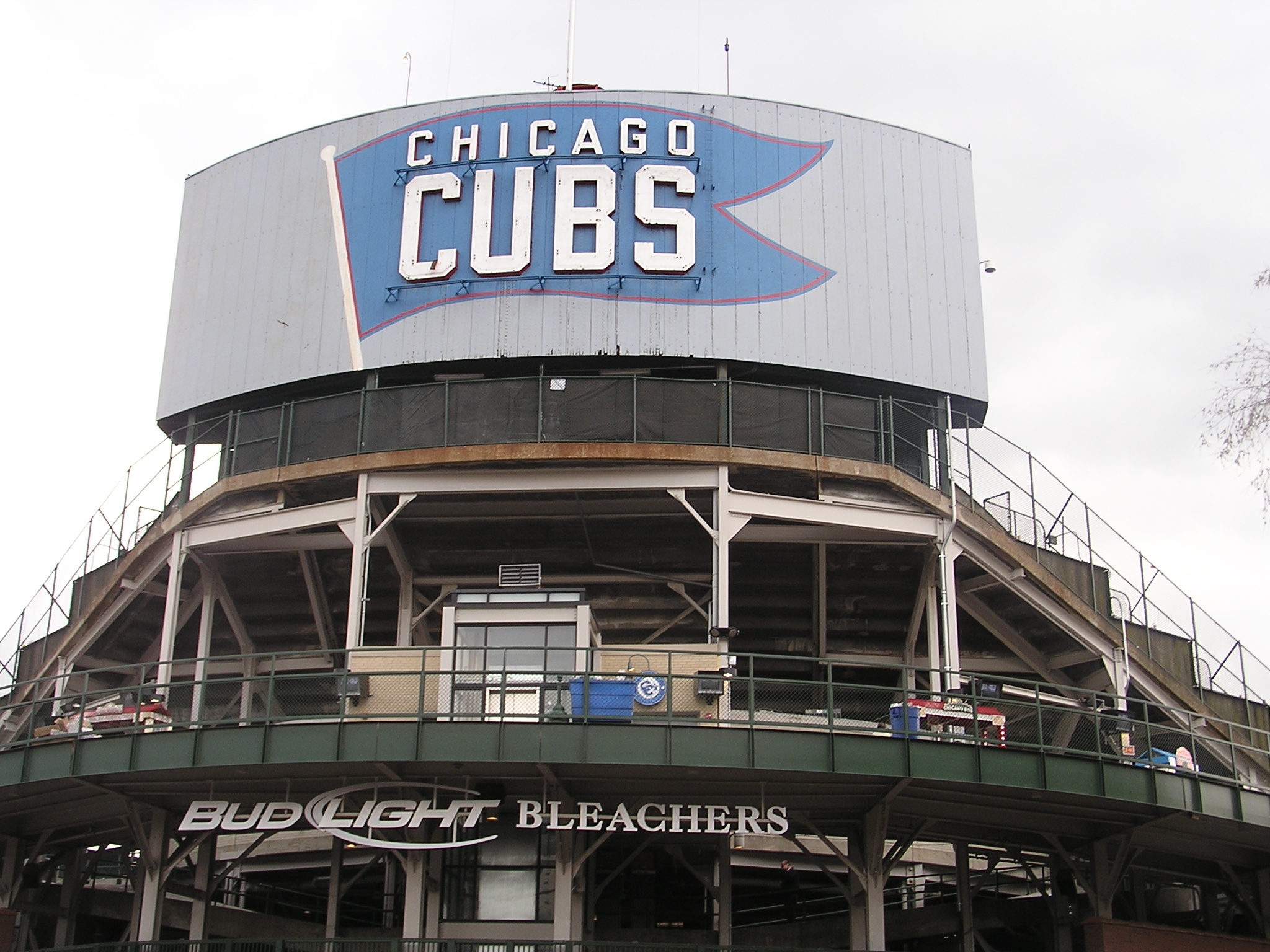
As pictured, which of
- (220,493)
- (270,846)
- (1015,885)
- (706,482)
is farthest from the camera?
(1015,885)

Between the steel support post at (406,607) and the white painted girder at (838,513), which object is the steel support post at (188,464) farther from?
the white painted girder at (838,513)

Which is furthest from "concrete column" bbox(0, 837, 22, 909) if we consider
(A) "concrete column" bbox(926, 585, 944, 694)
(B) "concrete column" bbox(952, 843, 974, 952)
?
(B) "concrete column" bbox(952, 843, 974, 952)

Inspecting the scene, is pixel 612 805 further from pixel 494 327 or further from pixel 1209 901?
pixel 1209 901

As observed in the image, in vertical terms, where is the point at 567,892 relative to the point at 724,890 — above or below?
below

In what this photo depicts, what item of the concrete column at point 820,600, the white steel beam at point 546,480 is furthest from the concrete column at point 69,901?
the concrete column at point 820,600

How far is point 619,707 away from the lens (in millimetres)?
25859

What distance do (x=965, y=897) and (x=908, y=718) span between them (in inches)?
261

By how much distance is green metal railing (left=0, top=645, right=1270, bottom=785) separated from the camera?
2566 cm

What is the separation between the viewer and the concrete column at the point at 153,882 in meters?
28.0

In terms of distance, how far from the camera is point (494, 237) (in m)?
33.6

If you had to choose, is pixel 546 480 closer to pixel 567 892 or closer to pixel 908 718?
pixel 567 892

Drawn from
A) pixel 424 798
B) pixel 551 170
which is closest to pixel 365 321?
pixel 551 170

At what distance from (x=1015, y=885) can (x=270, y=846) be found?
19296mm

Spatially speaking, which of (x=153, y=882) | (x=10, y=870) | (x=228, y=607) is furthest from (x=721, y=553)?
(x=10, y=870)
